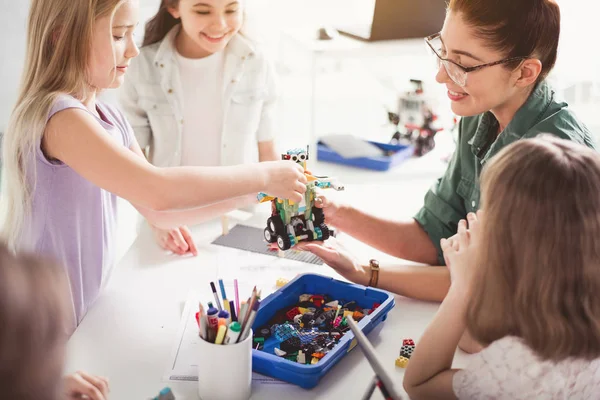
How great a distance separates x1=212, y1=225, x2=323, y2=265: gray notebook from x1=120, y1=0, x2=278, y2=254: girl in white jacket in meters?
0.27

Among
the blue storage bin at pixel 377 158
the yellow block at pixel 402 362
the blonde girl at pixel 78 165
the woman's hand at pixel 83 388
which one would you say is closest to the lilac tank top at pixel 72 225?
the blonde girl at pixel 78 165

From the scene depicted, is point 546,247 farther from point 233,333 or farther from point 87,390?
point 87,390

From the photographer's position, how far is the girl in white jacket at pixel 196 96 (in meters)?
1.66

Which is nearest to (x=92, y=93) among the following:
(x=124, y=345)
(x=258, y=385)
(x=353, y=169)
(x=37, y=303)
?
(x=124, y=345)

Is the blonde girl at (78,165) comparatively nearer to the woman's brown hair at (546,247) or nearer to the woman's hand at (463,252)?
the woman's hand at (463,252)

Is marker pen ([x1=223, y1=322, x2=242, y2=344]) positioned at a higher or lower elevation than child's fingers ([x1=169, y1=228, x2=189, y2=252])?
higher

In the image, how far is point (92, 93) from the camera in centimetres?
124

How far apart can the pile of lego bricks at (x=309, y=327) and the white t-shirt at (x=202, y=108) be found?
2.19 ft

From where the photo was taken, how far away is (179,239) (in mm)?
1427

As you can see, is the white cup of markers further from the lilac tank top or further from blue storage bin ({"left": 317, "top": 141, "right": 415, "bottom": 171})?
blue storage bin ({"left": 317, "top": 141, "right": 415, "bottom": 171})

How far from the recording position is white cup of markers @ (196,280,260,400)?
92cm

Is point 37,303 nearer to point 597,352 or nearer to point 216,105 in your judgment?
point 597,352

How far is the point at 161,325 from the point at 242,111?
2.43 feet

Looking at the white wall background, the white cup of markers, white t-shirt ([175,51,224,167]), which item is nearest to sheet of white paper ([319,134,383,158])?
the white wall background
